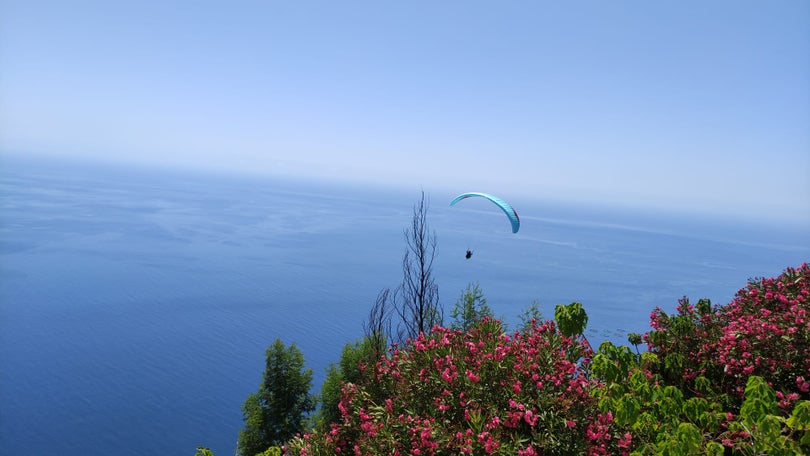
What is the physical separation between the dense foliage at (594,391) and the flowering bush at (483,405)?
2cm

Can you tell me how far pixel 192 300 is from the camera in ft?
268

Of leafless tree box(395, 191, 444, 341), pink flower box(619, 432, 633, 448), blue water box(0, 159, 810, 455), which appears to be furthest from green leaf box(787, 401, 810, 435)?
blue water box(0, 159, 810, 455)

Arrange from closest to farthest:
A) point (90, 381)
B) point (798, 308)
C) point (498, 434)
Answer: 1. point (498, 434)
2. point (798, 308)
3. point (90, 381)

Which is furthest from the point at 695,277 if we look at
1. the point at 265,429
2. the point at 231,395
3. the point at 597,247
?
the point at 265,429

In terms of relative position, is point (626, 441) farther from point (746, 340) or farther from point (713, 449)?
point (746, 340)

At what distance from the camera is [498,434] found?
5859 millimetres

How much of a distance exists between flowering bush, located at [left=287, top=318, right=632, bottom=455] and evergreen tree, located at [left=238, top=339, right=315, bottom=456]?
21.8 m

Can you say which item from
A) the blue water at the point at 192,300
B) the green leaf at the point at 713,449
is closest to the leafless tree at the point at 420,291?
the green leaf at the point at 713,449

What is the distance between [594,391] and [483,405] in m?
1.75

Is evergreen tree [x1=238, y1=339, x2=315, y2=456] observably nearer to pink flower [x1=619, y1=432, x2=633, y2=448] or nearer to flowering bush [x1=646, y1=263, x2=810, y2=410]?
flowering bush [x1=646, y1=263, x2=810, y2=410]

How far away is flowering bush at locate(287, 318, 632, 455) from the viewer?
19.9 feet

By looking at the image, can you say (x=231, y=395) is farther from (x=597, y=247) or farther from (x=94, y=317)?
(x=597, y=247)

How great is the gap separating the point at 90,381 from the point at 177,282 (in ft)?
117

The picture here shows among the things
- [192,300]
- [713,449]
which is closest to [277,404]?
[713,449]
